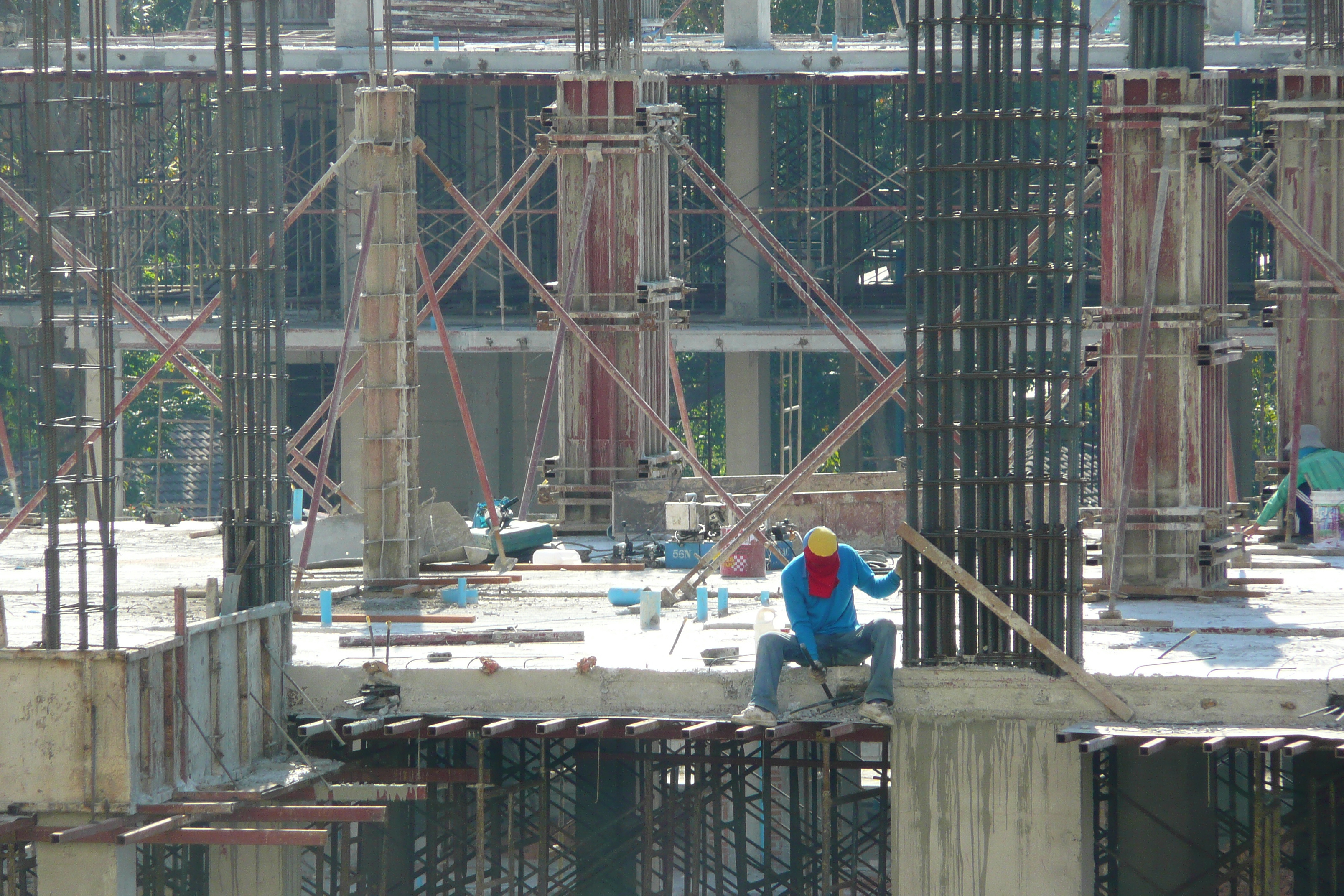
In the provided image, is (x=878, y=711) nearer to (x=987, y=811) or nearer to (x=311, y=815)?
(x=987, y=811)

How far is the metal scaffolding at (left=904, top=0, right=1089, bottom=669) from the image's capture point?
41.7ft

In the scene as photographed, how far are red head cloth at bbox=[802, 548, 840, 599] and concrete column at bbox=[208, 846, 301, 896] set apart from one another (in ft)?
13.4

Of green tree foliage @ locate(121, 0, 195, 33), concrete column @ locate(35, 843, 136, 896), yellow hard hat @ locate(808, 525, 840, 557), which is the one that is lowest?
concrete column @ locate(35, 843, 136, 896)

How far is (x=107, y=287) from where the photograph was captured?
490 inches

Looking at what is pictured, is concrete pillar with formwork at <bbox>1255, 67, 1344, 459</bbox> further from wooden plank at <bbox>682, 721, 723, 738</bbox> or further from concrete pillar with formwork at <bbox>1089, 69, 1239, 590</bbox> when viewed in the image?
wooden plank at <bbox>682, 721, 723, 738</bbox>

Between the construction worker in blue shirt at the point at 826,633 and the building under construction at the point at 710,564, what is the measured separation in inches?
3.8

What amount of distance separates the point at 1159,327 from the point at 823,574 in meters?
4.89

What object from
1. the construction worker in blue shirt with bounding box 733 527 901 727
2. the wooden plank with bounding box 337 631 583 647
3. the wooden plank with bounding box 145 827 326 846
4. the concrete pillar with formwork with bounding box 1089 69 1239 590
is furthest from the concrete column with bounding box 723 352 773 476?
the wooden plank with bounding box 145 827 326 846

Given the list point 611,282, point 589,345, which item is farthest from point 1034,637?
point 611,282

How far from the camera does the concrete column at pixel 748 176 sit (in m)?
31.9

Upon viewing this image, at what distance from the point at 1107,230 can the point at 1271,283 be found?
19.0 feet

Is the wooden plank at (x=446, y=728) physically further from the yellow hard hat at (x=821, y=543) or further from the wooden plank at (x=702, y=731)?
the yellow hard hat at (x=821, y=543)

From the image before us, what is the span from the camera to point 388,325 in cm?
1684

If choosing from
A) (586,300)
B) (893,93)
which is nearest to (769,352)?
(893,93)
